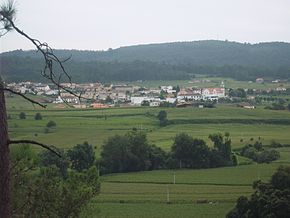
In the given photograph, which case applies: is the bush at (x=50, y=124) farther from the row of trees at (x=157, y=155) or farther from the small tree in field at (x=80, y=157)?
the small tree in field at (x=80, y=157)

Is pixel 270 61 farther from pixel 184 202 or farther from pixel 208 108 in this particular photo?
pixel 184 202

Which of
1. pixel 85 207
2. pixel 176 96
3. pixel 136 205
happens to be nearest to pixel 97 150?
pixel 136 205

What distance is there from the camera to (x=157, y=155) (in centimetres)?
3375

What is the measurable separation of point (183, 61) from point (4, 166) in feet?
485

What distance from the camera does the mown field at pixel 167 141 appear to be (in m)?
21.9

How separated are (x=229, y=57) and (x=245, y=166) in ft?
414

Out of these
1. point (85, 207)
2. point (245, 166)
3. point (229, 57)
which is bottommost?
point (245, 166)

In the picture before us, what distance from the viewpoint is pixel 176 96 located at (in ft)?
261

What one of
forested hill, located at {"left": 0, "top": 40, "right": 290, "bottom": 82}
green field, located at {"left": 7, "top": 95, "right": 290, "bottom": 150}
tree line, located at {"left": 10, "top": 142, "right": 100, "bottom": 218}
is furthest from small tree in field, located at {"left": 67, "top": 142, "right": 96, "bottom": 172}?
forested hill, located at {"left": 0, "top": 40, "right": 290, "bottom": 82}

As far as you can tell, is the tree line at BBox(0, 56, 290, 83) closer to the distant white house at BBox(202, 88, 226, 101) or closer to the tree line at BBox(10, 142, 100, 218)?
the distant white house at BBox(202, 88, 226, 101)

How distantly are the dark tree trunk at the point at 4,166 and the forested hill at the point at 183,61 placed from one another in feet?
276

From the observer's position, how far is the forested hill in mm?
106875

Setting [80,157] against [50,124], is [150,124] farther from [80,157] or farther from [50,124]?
[80,157]

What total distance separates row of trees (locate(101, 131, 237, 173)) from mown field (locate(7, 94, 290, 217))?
1.70 meters
